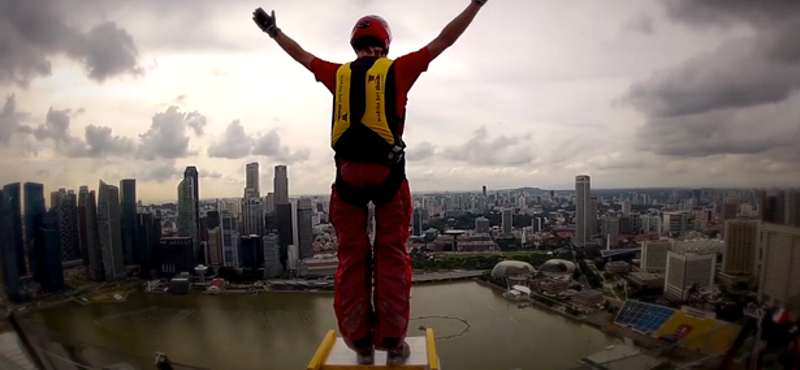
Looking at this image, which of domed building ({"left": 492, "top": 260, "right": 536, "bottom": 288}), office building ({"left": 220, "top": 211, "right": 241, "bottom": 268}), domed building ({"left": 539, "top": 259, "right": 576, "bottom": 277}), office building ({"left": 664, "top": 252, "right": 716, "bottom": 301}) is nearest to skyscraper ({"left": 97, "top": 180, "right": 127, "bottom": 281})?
office building ({"left": 220, "top": 211, "right": 241, "bottom": 268})

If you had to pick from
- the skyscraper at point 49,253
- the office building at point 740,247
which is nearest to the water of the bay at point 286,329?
the skyscraper at point 49,253

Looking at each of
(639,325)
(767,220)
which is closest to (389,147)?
(767,220)

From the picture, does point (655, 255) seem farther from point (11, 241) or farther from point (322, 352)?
point (11, 241)

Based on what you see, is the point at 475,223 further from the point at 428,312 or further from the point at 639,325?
the point at 639,325

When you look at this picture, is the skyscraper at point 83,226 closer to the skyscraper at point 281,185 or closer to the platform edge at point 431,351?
the skyscraper at point 281,185

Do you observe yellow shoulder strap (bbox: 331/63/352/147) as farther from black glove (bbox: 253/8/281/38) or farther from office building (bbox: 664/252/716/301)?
office building (bbox: 664/252/716/301)

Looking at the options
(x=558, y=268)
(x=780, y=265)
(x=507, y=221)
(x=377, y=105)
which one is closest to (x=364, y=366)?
(x=377, y=105)
